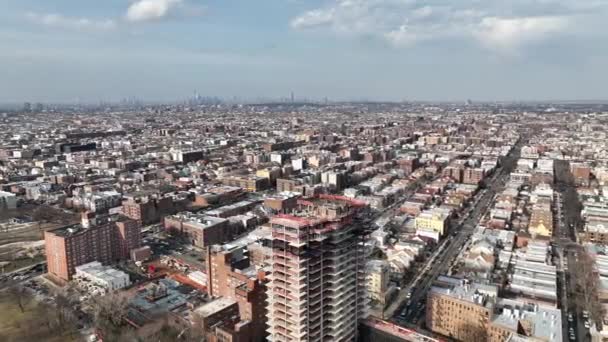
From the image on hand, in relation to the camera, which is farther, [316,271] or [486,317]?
[486,317]

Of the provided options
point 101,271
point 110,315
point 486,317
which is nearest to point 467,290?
point 486,317

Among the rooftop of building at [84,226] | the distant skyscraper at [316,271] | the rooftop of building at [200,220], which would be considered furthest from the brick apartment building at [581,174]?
the rooftop of building at [84,226]

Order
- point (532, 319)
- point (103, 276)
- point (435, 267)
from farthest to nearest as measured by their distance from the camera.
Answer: point (435, 267) < point (103, 276) < point (532, 319)

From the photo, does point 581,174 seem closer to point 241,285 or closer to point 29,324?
point 241,285

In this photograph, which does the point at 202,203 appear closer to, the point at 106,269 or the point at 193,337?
the point at 106,269

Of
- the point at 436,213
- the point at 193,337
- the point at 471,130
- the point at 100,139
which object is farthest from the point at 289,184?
the point at 471,130
